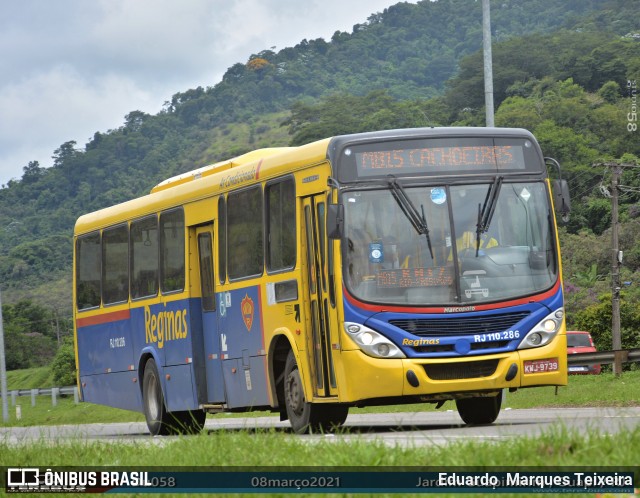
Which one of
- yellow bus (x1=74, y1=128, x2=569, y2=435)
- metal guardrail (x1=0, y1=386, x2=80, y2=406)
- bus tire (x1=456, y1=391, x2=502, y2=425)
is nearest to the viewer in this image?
yellow bus (x1=74, y1=128, x2=569, y2=435)

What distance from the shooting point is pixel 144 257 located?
70.3 ft

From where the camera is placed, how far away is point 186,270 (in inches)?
774

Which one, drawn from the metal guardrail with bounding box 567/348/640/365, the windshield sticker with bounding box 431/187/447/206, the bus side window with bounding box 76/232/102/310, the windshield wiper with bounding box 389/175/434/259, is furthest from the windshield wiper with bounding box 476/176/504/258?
the metal guardrail with bounding box 567/348/640/365

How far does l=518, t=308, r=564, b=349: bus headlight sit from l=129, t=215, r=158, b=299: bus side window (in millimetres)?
7167

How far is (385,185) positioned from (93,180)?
182 metres

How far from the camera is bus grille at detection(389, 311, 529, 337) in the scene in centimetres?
1520

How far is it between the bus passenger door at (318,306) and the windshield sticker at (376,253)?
1.91 ft

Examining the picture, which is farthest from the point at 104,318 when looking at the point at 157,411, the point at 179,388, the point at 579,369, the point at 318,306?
the point at 579,369

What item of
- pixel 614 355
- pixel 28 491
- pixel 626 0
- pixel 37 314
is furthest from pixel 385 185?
pixel 626 0

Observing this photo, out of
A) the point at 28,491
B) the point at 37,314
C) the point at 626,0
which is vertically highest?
the point at 626,0

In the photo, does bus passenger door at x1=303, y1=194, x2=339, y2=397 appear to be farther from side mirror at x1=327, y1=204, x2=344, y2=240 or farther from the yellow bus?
side mirror at x1=327, y1=204, x2=344, y2=240

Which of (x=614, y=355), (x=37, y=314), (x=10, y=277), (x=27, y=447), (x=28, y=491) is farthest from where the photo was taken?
(x=10, y=277)

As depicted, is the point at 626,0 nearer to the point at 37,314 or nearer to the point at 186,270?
the point at 37,314

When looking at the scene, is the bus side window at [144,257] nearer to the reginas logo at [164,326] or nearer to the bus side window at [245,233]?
the reginas logo at [164,326]
